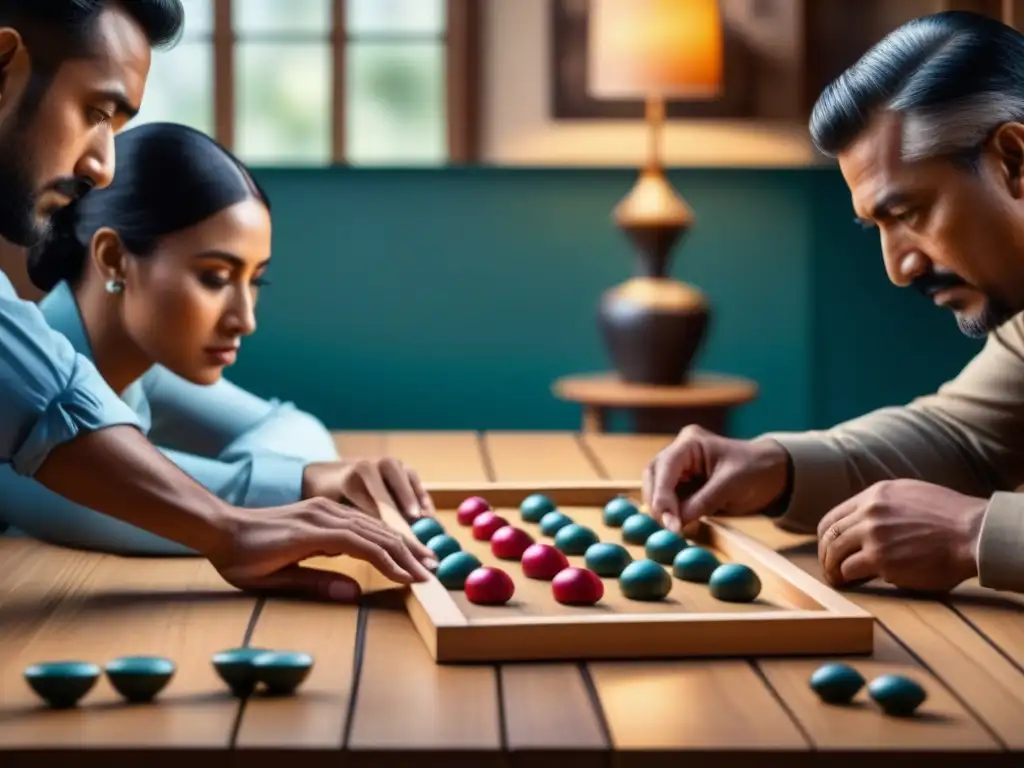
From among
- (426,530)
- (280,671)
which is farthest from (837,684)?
Answer: (426,530)

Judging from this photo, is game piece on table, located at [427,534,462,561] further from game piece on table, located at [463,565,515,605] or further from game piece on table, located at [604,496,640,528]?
game piece on table, located at [604,496,640,528]

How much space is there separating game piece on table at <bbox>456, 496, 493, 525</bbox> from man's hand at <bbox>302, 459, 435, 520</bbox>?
0.04 metres

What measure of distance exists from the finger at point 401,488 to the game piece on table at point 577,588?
0.44 meters

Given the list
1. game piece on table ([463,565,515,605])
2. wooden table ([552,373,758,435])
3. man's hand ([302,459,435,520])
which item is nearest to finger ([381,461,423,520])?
man's hand ([302,459,435,520])

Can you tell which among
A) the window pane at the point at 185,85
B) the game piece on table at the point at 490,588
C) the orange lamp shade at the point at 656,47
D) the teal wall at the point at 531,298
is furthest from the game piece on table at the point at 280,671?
the window pane at the point at 185,85

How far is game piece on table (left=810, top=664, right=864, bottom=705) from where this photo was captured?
1200 mm

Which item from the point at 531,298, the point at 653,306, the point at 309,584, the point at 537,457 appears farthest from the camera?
the point at 531,298

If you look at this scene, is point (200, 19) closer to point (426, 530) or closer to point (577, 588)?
point (426, 530)

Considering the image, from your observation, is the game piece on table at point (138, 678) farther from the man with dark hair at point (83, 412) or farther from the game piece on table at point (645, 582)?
the game piece on table at point (645, 582)

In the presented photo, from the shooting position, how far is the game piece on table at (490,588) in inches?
58.6

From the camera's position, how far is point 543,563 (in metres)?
1.60

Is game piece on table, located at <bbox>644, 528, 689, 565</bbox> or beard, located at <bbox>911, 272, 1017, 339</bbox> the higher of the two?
beard, located at <bbox>911, 272, 1017, 339</bbox>

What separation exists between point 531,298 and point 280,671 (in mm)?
4106

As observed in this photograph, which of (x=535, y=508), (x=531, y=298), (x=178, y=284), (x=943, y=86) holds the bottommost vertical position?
(x=531, y=298)
